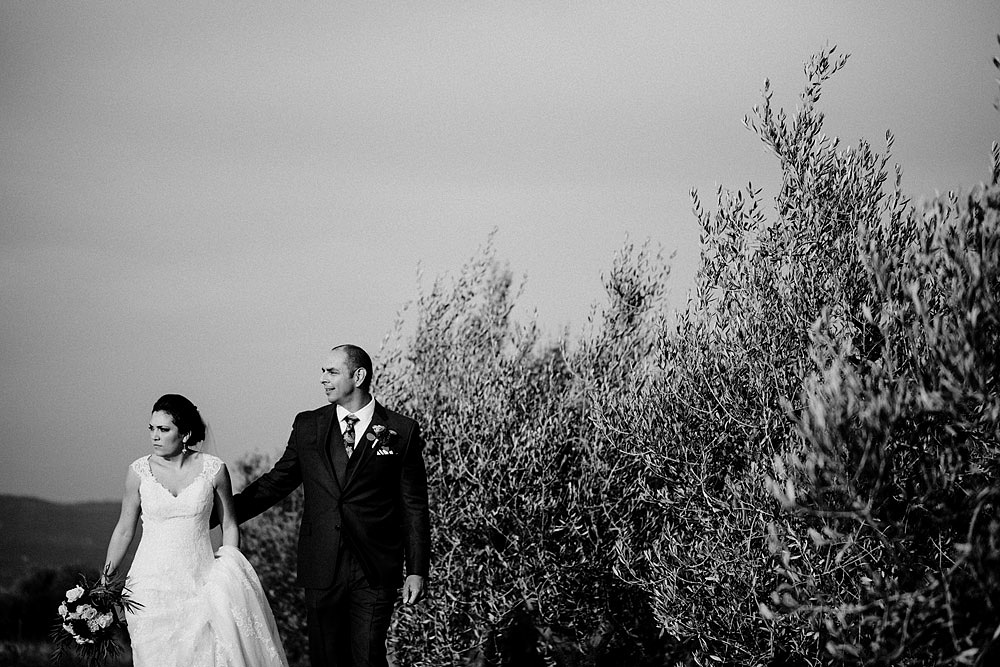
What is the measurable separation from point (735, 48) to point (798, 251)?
37.5 ft

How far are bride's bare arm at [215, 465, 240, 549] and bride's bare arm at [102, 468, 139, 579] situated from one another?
609mm

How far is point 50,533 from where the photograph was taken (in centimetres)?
2725

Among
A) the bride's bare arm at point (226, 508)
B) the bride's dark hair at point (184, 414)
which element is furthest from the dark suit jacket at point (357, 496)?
the bride's dark hair at point (184, 414)

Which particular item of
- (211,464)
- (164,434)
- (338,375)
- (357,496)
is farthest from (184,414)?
(357,496)

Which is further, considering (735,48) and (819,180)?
(735,48)

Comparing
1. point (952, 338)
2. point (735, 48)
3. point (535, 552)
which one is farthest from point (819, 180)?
point (735, 48)

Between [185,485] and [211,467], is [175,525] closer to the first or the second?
[185,485]

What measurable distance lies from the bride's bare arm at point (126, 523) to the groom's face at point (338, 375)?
5.40 feet

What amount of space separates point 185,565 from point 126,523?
1.81 feet

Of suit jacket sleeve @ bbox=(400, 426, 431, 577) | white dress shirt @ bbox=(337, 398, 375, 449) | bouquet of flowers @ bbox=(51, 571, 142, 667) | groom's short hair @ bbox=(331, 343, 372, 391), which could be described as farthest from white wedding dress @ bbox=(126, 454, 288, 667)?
groom's short hair @ bbox=(331, 343, 372, 391)

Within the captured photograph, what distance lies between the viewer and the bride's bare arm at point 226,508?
27.6 feet

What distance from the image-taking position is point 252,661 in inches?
314

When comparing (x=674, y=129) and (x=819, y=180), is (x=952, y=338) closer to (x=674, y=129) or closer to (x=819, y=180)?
(x=819, y=180)

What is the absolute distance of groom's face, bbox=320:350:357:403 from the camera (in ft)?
27.3
